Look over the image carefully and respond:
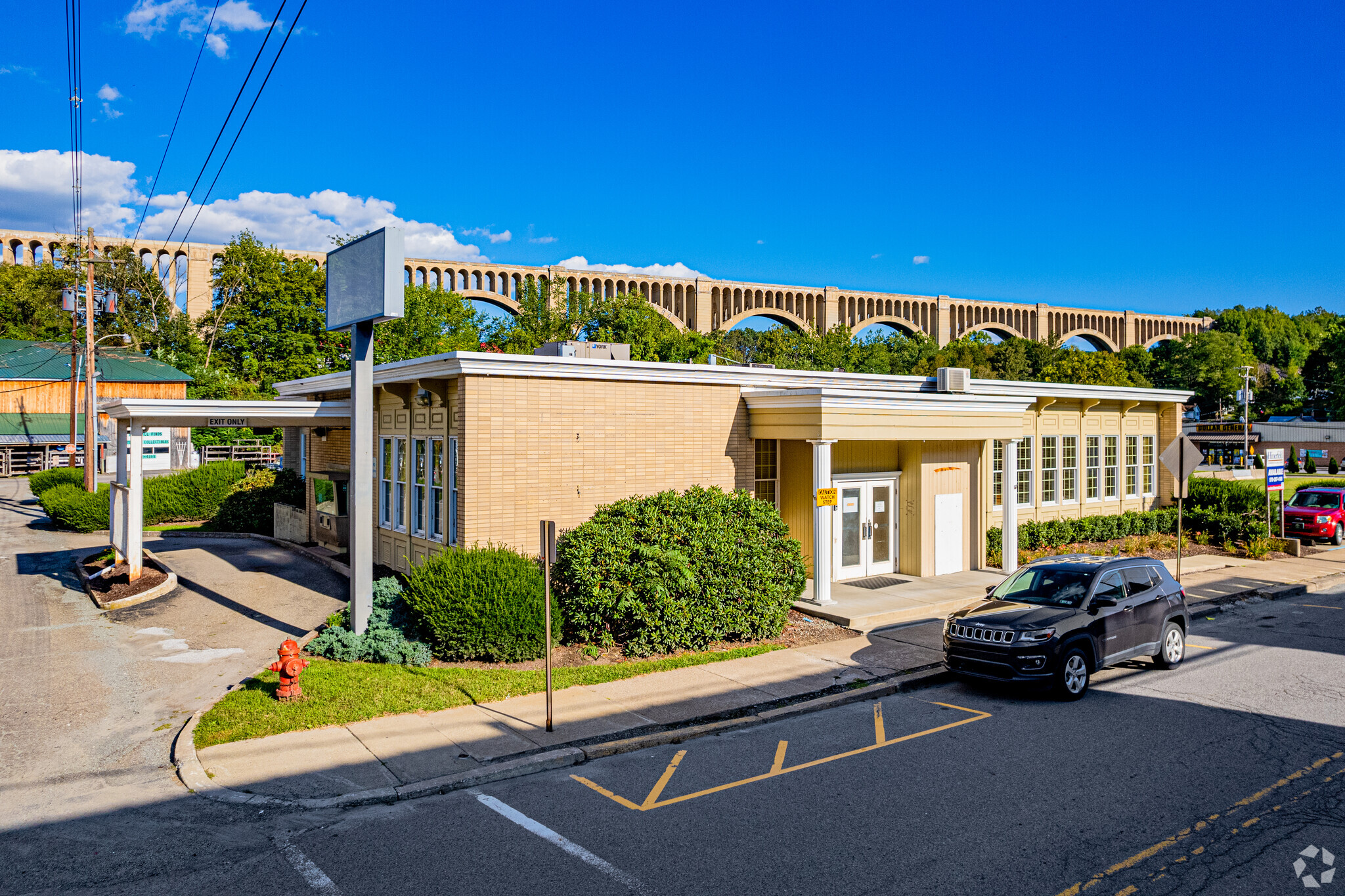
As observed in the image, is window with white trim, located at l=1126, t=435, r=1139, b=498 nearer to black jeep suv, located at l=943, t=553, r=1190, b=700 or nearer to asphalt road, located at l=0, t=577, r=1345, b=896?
black jeep suv, located at l=943, t=553, r=1190, b=700

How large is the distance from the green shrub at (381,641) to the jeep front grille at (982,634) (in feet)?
23.9

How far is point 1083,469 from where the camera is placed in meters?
25.3

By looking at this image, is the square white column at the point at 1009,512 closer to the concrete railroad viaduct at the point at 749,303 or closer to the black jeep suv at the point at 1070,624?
the black jeep suv at the point at 1070,624

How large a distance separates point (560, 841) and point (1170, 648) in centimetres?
999

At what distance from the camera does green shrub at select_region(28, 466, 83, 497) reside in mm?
31984

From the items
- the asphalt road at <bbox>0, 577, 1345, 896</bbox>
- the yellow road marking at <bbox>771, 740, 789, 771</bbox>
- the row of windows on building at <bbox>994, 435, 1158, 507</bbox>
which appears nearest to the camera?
the asphalt road at <bbox>0, 577, 1345, 896</bbox>

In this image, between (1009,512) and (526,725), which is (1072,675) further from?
(1009,512)

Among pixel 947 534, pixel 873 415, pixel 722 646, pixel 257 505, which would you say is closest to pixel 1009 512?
pixel 947 534

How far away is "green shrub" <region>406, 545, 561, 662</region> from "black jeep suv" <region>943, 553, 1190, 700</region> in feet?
19.0

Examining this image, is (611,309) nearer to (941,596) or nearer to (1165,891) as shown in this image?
(941,596)

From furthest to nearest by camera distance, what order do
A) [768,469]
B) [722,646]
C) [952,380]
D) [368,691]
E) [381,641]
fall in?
[952,380], [768,469], [722,646], [381,641], [368,691]

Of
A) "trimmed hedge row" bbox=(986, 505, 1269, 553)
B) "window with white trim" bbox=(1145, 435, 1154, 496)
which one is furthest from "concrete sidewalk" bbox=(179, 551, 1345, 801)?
"window with white trim" bbox=(1145, 435, 1154, 496)

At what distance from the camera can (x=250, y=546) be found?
22.9m

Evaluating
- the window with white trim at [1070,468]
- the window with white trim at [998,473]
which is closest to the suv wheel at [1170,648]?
the window with white trim at [998,473]
